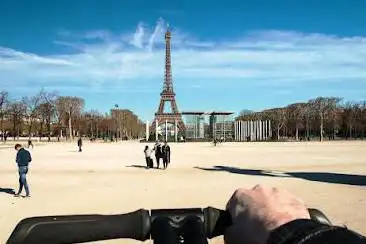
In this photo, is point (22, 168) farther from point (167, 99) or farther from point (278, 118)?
point (278, 118)

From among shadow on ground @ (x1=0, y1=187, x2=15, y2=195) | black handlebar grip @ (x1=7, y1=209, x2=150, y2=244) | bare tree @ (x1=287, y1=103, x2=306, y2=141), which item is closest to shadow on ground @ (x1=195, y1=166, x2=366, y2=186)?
shadow on ground @ (x1=0, y1=187, x2=15, y2=195)

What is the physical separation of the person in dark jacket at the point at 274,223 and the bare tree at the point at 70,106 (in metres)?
106

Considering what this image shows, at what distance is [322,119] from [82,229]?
124204mm

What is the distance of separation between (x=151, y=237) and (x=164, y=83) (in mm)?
129734

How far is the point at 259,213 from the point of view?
4.65 ft

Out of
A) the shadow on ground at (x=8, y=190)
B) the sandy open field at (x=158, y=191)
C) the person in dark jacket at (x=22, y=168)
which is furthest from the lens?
the shadow on ground at (x=8, y=190)

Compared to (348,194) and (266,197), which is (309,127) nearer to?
(348,194)

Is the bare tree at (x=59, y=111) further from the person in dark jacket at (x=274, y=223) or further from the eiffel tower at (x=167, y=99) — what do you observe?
the person in dark jacket at (x=274, y=223)

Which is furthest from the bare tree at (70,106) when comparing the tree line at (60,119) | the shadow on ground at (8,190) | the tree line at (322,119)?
the shadow on ground at (8,190)

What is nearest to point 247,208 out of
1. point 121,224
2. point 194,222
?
point 194,222

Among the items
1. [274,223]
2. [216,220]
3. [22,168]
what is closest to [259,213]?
[274,223]

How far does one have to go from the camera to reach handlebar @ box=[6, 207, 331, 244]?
171cm

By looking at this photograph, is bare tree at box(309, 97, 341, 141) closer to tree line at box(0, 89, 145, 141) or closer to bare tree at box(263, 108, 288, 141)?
bare tree at box(263, 108, 288, 141)

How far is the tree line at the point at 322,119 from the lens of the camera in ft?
408
